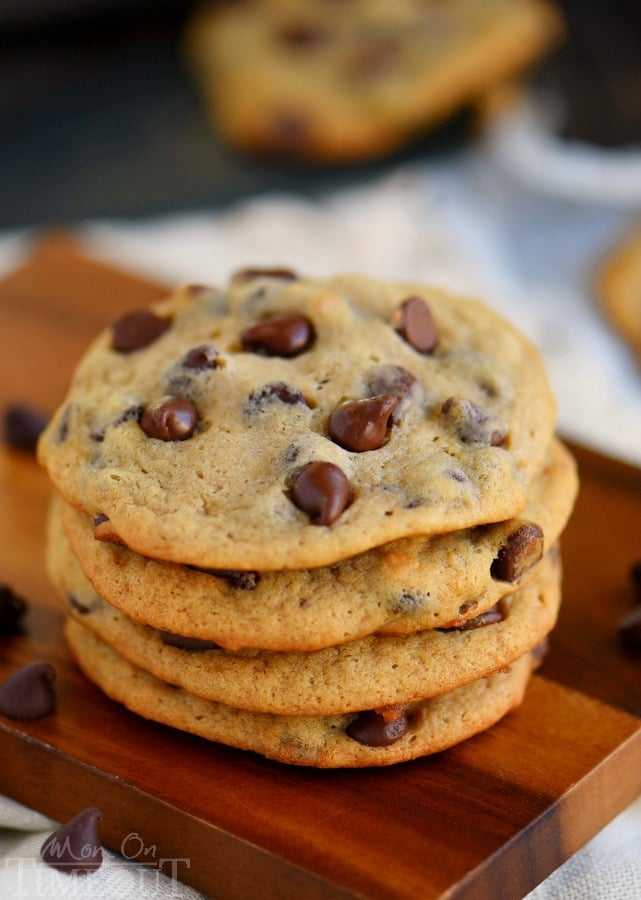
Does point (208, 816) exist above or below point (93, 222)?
above

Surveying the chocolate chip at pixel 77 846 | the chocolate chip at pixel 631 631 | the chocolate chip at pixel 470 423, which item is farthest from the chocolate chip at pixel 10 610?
the chocolate chip at pixel 631 631

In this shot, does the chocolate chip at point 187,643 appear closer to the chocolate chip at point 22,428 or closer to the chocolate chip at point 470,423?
the chocolate chip at point 470,423

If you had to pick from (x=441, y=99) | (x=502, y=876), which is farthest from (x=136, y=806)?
(x=441, y=99)

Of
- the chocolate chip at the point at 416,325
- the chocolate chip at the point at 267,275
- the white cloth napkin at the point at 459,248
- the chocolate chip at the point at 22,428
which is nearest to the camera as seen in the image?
the chocolate chip at the point at 416,325

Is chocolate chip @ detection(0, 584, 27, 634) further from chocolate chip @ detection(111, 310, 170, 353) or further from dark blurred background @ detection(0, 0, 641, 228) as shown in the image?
dark blurred background @ detection(0, 0, 641, 228)

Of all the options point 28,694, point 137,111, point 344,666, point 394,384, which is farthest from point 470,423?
point 137,111

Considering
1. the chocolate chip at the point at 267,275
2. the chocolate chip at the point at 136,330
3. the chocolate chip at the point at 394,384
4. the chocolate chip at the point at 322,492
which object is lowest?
the chocolate chip at the point at 136,330

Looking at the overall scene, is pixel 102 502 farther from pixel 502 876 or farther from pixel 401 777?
pixel 502 876
